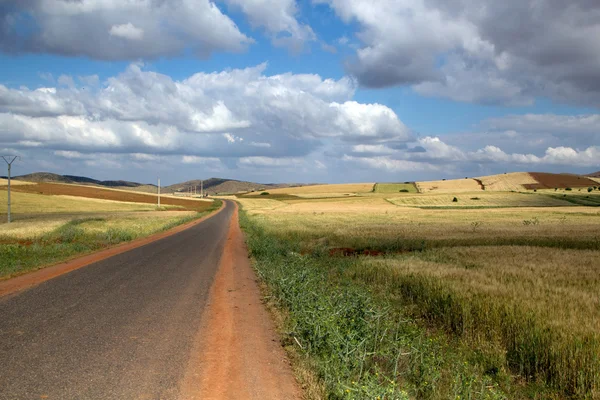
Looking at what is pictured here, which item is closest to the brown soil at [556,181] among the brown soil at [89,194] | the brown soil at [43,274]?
the brown soil at [89,194]

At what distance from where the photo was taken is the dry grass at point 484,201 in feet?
289

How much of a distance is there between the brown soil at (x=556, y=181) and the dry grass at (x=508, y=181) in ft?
6.39

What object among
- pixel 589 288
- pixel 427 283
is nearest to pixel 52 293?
pixel 427 283

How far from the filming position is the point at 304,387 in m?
6.45

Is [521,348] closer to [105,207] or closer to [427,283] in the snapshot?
[427,283]

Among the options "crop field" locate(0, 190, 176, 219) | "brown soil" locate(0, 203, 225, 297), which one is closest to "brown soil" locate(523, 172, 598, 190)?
"crop field" locate(0, 190, 176, 219)

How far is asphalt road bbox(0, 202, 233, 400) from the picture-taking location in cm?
618

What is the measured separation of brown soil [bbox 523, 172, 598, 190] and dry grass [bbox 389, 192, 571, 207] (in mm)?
30850

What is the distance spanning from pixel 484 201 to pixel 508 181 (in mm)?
49742

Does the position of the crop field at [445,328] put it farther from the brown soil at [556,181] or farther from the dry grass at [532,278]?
the brown soil at [556,181]

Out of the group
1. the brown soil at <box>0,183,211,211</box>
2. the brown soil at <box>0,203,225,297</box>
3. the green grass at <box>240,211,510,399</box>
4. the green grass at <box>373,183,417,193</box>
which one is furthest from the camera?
the green grass at <box>373,183,417,193</box>

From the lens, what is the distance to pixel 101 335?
845 cm

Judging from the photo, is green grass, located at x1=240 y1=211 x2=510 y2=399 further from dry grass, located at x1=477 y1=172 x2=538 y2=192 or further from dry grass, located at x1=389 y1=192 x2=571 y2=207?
dry grass, located at x1=477 y1=172 x2=538 y2=192

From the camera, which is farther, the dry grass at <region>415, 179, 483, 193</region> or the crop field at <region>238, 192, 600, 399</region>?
the dry grass at <region>415, 179, 483, 193</region>
